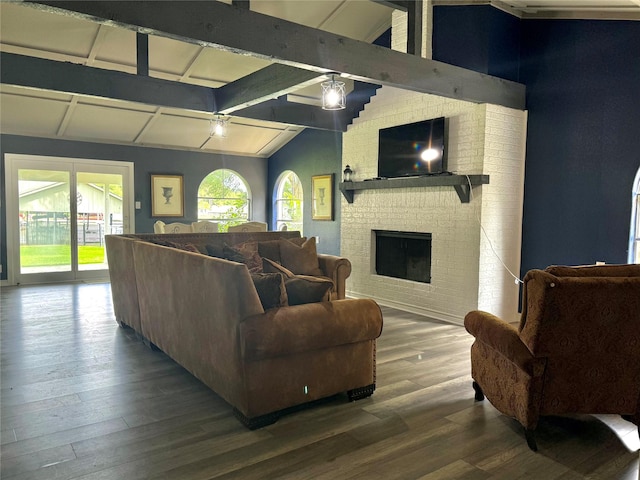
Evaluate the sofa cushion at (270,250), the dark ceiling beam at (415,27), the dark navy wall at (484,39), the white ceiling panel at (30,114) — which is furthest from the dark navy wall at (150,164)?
the dark ceiling beam at (415,27)

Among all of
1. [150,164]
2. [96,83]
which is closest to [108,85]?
[96,83]

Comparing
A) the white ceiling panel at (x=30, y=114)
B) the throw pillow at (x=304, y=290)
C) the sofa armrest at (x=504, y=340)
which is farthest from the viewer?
the white ceiling panel at (x=30, y=114)

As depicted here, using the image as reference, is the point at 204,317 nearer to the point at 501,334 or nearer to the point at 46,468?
the point at 46,468

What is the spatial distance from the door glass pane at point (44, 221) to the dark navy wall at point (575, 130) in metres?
6.18

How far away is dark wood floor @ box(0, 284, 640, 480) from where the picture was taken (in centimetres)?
210

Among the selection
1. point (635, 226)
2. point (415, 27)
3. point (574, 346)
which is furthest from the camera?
point (635, 226)

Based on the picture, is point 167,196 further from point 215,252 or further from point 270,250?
point 215,252

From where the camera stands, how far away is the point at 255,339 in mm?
2426

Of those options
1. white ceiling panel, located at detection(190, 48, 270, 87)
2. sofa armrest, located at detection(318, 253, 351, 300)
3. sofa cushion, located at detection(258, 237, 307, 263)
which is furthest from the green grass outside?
sofa armrest, located at detection(318, 253, 351, 300)

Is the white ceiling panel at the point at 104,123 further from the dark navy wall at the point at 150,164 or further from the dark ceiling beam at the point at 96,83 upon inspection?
the dark ceiling beam at the point at 96,83

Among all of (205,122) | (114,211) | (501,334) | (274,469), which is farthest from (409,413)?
(114,211)

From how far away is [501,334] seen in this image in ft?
7.89

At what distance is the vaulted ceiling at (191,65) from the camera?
116 inches

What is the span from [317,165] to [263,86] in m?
3.29
